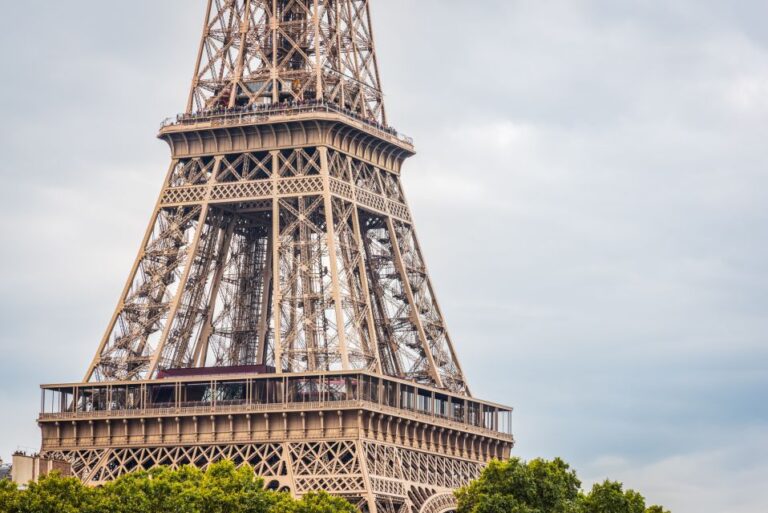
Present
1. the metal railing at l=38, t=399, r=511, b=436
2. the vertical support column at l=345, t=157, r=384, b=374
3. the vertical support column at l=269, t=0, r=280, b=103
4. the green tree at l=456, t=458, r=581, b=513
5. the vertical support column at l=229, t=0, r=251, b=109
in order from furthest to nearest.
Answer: the vertical support column at l=229, t=0, r=251, b=109 < the vertical support column at l=269, t=0, r=280, b=103 < the vertical support column at l=345, t=157, r=384, b=374 < the metal railing at l=38, t=399, r=511, b=436 < the green tree at l=456, t=458, r=581, b=513

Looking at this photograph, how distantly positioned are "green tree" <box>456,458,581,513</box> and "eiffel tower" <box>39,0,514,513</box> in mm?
4477

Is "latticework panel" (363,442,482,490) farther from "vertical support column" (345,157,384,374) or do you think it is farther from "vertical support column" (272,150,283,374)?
"vertical support column" (272,150,283,374)

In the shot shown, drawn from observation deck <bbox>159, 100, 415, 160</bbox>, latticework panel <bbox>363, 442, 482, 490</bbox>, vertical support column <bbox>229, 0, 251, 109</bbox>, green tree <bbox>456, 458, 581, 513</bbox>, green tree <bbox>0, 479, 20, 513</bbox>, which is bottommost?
green tree <bbox>0, 479, 20, 513</bbox>

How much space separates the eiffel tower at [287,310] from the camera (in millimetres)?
138000

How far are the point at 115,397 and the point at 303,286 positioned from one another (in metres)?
12.5

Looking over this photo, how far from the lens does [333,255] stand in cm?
14288

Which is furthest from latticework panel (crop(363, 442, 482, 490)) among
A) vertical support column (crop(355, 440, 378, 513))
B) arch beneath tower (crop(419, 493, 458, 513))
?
arch beneath tower (crop(419, 493, 458, 513))

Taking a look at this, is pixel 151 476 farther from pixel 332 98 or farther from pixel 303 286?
pixel 332 98

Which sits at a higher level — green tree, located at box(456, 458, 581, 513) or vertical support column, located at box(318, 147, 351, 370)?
vertical support column, located at box(318, 147, 351, 370)

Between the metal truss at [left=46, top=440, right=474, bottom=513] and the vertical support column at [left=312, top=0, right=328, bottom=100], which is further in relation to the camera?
the vertical support column at [left=312, top=0, right=328, bottom=100]

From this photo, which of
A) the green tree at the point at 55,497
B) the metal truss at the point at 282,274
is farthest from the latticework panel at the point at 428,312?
the green tree at the point at 55,497

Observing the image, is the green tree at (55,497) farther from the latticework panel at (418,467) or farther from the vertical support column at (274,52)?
the vertical support column at (274,52)

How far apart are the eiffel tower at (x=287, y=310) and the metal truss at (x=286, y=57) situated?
13cm

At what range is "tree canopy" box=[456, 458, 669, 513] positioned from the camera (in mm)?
133125
